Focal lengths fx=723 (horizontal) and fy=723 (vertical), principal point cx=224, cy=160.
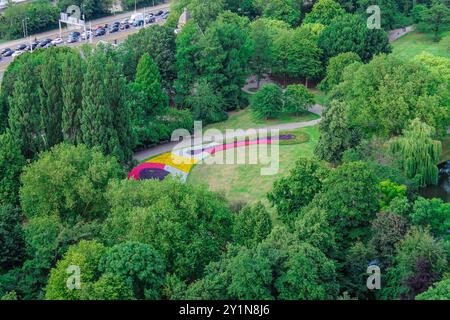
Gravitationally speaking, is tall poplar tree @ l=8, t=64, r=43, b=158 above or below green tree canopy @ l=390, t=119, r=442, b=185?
above

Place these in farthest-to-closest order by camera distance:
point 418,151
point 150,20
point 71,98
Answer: point 150,20
point 418,151
point 71,98

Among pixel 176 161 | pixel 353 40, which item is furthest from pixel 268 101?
pixel 353 40

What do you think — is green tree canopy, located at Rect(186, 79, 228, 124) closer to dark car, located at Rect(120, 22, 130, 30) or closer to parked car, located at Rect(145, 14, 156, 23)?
dark car, located at Rect(120, 22, 130, 30)

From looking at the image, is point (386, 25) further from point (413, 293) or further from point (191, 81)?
point (413, 293)

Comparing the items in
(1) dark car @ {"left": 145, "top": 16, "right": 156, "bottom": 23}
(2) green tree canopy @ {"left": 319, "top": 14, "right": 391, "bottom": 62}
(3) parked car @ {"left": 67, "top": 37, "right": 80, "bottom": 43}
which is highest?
(2) green tree canopy @ {"left": 319, "top": 14, "right": 391, "bottom": 62}

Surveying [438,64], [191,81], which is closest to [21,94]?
[191,81]

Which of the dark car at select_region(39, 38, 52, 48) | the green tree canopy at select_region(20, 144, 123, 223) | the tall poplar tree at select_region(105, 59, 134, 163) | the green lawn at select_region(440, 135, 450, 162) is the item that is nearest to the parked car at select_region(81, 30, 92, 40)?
the dark car at select_region(39, 38, 52, 48)

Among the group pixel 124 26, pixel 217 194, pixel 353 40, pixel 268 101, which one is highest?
pixel 353 40

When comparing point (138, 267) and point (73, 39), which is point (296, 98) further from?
point (138, 267)
